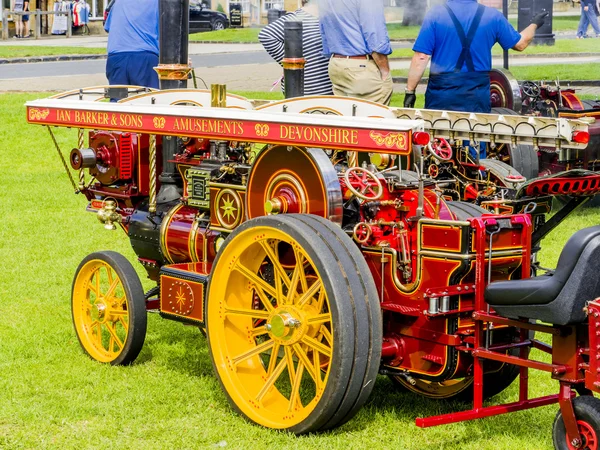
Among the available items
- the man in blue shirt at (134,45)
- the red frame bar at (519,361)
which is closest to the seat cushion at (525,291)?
the red frame bar at (519,361)

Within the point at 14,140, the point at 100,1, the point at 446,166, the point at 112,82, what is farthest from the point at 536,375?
the point at 100,1

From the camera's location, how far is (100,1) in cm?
4419

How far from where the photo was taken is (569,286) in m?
4.01

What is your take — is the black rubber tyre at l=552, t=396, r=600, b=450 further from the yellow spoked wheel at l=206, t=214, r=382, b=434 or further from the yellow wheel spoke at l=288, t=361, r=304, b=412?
the yellow wheel spoke at l=288, t=361, r=304, b=412

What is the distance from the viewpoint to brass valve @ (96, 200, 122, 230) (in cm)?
616

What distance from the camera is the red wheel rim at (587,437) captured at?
4011 millimetres

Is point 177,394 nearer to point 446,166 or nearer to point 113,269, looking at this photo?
point 113,269

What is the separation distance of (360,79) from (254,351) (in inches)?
128

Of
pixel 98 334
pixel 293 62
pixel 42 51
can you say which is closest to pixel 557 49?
pixel 42 51

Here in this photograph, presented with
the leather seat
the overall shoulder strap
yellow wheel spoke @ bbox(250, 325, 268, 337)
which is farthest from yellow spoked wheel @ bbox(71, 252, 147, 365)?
the overall shoulder strap

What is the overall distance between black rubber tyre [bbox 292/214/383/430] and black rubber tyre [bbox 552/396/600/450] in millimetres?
731

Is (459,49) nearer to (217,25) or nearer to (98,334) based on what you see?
(98,334)

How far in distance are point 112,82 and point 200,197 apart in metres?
4.09

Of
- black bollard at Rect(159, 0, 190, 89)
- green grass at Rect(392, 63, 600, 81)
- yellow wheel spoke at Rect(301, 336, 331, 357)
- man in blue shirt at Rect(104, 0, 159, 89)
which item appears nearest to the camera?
yellow wheel spoke at Rect(301, 336, 331, 357)
